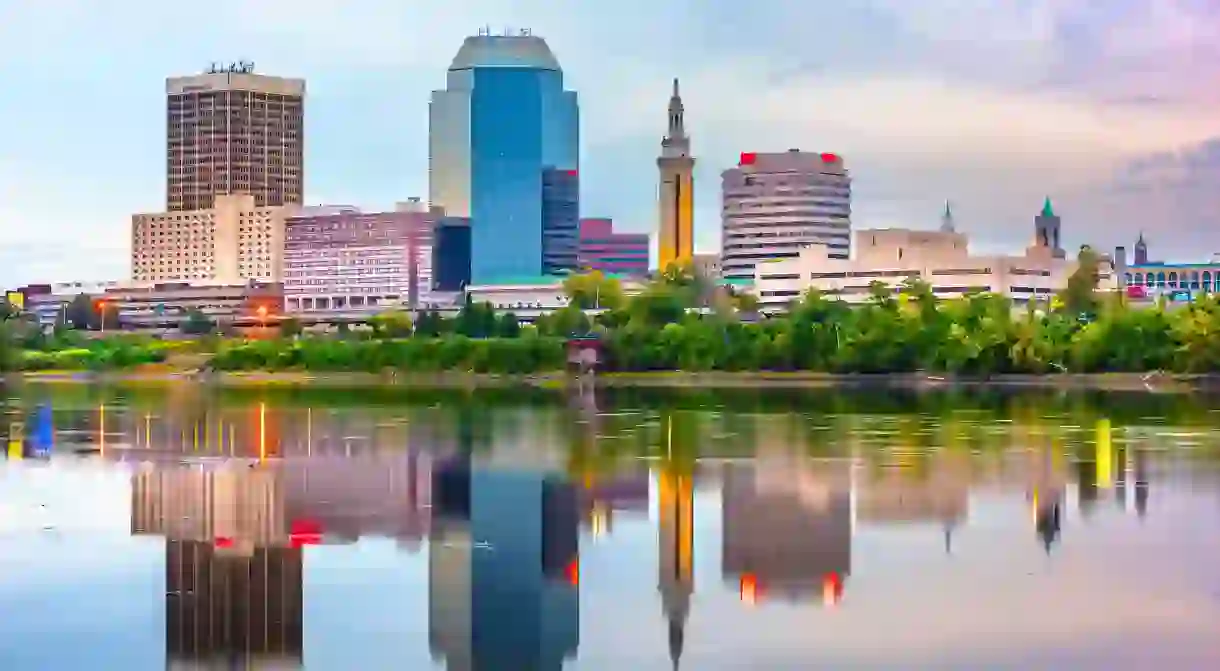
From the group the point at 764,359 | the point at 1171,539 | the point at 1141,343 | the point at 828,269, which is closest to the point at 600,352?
the point at 764,359

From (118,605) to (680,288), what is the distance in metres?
148

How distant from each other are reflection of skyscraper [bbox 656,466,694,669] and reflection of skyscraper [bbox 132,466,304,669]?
4150 millimetres

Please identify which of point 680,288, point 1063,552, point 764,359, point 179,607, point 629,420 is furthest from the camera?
point 680,288

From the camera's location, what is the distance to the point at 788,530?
3162 centimetres

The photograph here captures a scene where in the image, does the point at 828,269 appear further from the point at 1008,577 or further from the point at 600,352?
the point at 1008,577

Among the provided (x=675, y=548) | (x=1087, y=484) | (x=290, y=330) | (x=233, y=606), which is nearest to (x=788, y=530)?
(x=675, y=548)

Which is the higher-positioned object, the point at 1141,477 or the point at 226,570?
the point at 1141,477

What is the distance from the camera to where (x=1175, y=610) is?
2419 centimetres

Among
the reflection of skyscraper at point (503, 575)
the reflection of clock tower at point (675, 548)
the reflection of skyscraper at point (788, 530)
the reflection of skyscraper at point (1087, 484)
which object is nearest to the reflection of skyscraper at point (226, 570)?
the reflection of skyscraper at point (503, 575)

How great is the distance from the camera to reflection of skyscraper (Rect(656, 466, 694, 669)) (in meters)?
23.7

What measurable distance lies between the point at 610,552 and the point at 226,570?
5.39 m

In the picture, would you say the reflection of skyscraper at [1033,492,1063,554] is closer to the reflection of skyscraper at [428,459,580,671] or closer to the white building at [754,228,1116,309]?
the reflection of skyscraper at [428,459,580,671]

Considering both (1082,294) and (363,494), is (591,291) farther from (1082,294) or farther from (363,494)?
(363,494)

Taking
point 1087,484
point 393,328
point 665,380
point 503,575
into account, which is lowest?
point 665,380
